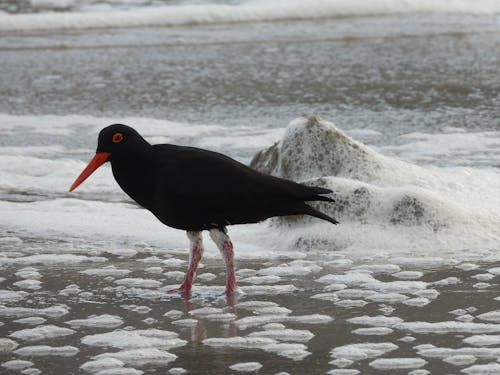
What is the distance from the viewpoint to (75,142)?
1020 cm

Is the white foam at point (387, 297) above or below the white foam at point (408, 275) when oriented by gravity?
below

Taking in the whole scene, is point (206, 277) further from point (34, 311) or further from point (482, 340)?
point (482, 340)

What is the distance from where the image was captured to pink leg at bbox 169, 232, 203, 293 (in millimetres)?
5508

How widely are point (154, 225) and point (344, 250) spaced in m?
1.38

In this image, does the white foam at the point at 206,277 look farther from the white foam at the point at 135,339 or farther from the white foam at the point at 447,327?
the white foam at the point at 447,327

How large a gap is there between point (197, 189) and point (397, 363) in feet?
5.17

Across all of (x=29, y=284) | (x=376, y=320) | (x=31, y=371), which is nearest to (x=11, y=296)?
(x=29, y=284)

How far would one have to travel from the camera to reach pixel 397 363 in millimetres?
4273

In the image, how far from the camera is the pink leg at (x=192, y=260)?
5.51 meters

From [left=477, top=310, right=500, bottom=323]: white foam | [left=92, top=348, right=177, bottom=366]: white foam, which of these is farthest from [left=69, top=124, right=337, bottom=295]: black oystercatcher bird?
[left=92, top=348, right=177, bottom=366]: white foam

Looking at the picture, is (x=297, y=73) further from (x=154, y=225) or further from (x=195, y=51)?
(x=154, y=225)

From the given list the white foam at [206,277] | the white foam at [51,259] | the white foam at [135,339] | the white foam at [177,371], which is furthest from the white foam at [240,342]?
the white foam at [51,259]

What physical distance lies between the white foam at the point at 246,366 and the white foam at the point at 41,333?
877mm

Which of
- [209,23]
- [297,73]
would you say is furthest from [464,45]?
[209,23]
